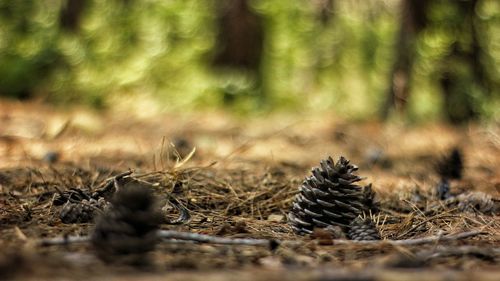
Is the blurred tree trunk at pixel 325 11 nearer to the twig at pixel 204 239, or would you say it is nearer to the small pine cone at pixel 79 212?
the small pine cone at pixel 79 212

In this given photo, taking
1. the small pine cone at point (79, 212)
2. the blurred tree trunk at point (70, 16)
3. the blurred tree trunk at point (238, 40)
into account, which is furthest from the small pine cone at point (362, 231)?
the blurred tree trunk at point (70, 16)

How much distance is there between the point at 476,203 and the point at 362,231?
Result: 78 cm

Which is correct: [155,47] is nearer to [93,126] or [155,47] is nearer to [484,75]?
[93,126]

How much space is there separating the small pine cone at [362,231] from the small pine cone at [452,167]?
1.58 meters

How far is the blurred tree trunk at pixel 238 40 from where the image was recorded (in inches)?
279

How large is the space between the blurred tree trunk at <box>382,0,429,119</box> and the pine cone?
13.4ft

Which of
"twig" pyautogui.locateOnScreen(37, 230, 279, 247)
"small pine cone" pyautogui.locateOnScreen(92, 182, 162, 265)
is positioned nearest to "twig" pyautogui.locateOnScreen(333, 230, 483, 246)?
"twig" pyautogui.locateOnScreen(37, 230, 279, 247)

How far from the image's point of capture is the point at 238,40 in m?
7.12

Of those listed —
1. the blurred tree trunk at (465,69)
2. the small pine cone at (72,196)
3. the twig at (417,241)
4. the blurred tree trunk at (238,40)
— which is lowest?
the twig at (417,241)

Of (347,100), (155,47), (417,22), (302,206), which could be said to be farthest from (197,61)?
(302,206)

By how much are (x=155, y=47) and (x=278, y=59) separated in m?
1.40

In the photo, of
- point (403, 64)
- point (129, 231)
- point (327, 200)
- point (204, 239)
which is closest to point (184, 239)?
point (204, 239)

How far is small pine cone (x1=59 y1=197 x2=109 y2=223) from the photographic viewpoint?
6.29 feet

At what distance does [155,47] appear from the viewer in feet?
23.9
